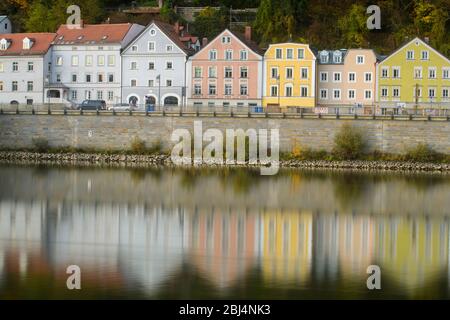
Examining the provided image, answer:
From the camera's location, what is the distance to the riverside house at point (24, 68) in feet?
243

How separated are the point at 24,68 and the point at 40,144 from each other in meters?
13.0

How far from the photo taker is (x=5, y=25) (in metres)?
82.7

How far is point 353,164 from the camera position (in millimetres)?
57906

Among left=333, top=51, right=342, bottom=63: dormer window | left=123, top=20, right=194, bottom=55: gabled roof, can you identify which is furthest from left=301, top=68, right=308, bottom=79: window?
left=123, top=20, right=194, bottom=55: gabled roof

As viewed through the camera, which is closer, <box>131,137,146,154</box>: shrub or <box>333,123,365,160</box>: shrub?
<box>333,123,365,160</box>: shrub

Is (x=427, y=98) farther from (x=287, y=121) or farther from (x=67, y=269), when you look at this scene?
(x=67, y=269)

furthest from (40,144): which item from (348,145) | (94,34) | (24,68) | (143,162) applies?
(348,145)

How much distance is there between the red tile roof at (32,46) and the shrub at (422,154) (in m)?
28.3

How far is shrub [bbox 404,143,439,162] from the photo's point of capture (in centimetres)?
5797

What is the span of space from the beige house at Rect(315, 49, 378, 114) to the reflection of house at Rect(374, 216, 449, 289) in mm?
32800

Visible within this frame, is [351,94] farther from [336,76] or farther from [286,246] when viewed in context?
[286,246]

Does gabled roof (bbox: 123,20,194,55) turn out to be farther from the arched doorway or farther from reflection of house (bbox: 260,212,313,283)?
reflection of house (bbox: 260,212,313,283)

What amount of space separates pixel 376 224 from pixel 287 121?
24.7 metres
